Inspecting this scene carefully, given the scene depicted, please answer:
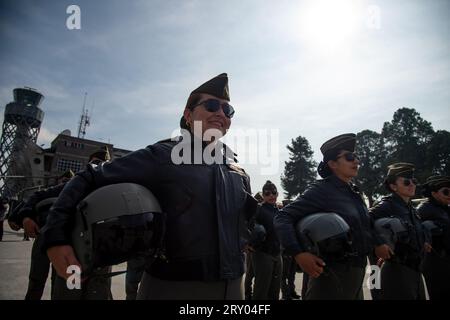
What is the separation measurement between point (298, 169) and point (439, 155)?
25.1m

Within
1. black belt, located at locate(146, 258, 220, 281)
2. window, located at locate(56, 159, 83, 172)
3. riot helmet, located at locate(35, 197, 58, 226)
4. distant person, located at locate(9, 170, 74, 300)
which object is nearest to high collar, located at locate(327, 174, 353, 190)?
black belt, located at locate(146, 258, 220, 281)

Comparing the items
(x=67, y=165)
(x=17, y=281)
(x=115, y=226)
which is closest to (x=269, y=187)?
(x=115, y=226)

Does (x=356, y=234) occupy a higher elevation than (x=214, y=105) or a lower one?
lower

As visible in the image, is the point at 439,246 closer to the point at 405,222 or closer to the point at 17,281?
the point at 405,222

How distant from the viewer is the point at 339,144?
350 cm

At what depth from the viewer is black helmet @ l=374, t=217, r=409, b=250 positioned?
3.27 metres

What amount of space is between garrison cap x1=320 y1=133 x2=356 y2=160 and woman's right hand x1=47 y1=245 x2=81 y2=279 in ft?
10.2

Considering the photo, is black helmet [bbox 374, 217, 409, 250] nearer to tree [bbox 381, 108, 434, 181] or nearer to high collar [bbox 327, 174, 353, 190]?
high collar [bbox 327, 174, 353, 190]

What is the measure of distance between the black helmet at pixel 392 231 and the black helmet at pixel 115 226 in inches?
115

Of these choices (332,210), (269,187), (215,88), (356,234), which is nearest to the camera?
(215,88)

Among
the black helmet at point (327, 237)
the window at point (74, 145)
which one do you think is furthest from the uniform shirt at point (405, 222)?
the window at point (74, 145)

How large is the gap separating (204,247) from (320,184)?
194 centimetres
